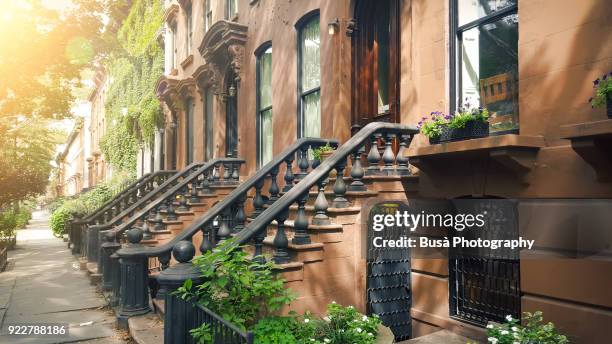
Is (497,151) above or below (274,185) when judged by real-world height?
above

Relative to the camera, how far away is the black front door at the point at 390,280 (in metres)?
5.62

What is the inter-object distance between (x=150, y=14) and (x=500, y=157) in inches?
731

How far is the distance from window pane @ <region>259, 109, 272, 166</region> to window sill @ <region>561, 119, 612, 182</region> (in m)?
7.51

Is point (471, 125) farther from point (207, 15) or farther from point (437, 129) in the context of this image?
point (207, 15)

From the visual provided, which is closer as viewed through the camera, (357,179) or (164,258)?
(357,179)

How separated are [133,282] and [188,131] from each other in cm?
950

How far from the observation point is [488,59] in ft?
17.7

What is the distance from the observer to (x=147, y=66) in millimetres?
19859

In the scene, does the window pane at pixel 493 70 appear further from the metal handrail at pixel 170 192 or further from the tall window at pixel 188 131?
the tall window at pixel 188 131

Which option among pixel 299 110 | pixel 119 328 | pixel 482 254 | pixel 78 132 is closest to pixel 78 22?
pixel 299 110

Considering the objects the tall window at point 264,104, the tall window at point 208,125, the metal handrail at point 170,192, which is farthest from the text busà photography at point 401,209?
the tall window at point 208,125

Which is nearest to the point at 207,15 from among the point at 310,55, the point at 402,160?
the point at 310,55

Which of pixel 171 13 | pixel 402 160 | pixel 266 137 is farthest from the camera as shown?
pixel 171 13

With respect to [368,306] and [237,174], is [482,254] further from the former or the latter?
[237,174]
